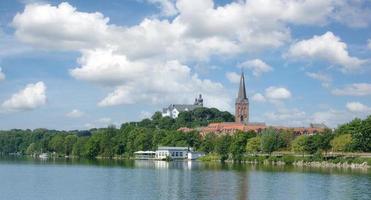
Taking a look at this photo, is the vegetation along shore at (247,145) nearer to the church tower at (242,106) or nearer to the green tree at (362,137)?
the green tree at (362,137)

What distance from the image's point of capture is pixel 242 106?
605 ft

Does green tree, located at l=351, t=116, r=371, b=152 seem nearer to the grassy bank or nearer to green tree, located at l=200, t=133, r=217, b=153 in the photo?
the grassy bank

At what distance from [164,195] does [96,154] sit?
→ 112m

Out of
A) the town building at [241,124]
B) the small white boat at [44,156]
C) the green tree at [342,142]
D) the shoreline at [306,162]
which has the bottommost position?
the shoreline at [306,162]

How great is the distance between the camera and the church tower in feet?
600

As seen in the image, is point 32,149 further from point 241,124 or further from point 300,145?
point 300,145

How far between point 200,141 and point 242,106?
42441 millimetres

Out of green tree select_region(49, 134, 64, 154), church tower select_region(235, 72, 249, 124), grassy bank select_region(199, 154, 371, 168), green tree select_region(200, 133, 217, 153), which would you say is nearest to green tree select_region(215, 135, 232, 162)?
grassy bank select_region(199, 154, 371, 168)

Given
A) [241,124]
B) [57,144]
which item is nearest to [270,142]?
[241,124]

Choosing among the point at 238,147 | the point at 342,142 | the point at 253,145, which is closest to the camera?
the point at 342,142

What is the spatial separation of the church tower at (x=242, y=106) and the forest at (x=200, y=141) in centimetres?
1435

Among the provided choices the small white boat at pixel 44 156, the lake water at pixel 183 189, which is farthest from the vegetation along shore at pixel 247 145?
the lake water at pixel 183 189

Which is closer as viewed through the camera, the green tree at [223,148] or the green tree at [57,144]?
the green tree at [223,148]

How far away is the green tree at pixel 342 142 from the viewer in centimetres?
10256
